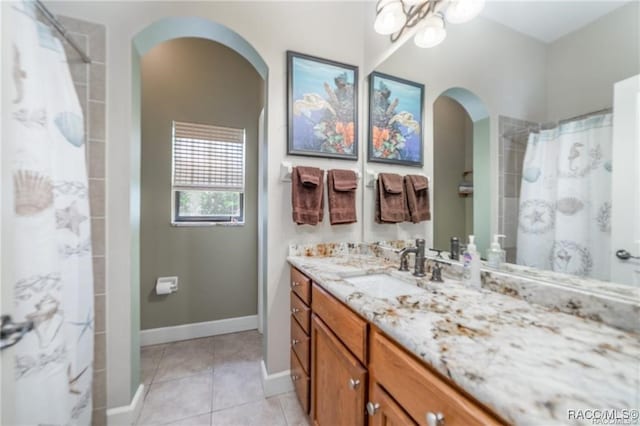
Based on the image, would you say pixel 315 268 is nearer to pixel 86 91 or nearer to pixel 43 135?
pixel 43 135

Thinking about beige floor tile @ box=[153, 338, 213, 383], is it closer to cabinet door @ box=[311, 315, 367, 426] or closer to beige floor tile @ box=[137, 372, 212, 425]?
beige floor tile @ box=[137, 372, 212, 425]

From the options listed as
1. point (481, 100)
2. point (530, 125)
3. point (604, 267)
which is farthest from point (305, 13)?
point (604, 267)

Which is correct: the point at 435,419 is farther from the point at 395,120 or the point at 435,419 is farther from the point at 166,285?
the point at 166,285

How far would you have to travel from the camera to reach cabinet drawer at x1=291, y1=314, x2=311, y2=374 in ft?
4.09

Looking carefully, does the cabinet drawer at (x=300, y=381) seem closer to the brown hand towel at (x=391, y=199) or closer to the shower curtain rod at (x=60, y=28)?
the brown hand towel at (x=391, y=199)

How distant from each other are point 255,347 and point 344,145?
1856 mm

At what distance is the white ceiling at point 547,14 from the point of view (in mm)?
746

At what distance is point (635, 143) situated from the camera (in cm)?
64

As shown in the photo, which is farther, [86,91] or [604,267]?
[86,91]

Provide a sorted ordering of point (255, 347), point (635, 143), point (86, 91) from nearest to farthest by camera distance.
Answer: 1. point (635, 143)
2. point (86, 91)
3. point (255, 347)

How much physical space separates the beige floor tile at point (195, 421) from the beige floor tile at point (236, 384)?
74mm

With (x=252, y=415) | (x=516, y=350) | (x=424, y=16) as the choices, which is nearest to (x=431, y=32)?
(x=424, y=16)

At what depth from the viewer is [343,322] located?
0.90 meters

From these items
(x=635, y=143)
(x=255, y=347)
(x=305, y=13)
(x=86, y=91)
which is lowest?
(x=255, y=347)
